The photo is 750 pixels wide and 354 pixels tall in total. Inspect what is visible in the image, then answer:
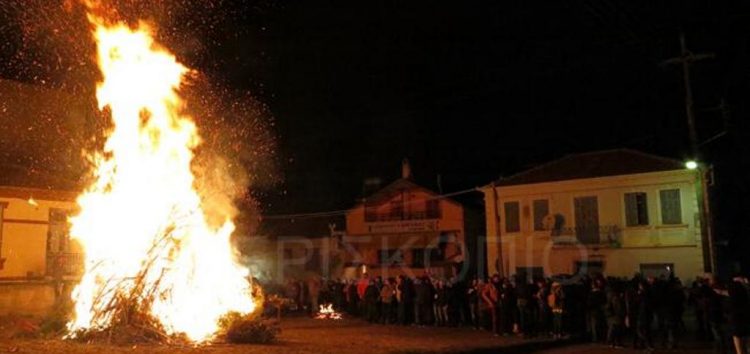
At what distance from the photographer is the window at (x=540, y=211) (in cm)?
3619

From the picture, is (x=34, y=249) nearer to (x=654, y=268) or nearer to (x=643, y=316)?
(x=643, y=316)

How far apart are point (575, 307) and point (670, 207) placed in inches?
694

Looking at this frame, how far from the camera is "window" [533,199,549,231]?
36188 mm

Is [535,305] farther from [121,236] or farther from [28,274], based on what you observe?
[28,274]

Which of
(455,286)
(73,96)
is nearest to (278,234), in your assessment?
(73,96)

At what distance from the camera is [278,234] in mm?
51906

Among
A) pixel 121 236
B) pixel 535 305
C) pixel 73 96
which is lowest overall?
pixel 535 305

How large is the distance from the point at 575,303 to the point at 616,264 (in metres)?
17.9

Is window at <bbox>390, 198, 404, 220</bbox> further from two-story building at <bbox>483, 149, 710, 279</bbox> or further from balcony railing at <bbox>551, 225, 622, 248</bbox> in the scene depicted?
balcony railing at <bbox>551, 225, 622, 248</bbox>

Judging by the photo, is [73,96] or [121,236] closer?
[121,236]

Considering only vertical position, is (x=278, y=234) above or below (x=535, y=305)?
above

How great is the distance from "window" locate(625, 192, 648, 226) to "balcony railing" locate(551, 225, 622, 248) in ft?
2.45

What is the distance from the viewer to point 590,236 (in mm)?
34281

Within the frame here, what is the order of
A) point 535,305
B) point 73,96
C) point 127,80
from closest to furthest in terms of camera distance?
point 127,80, point 535,305, point 73,96
